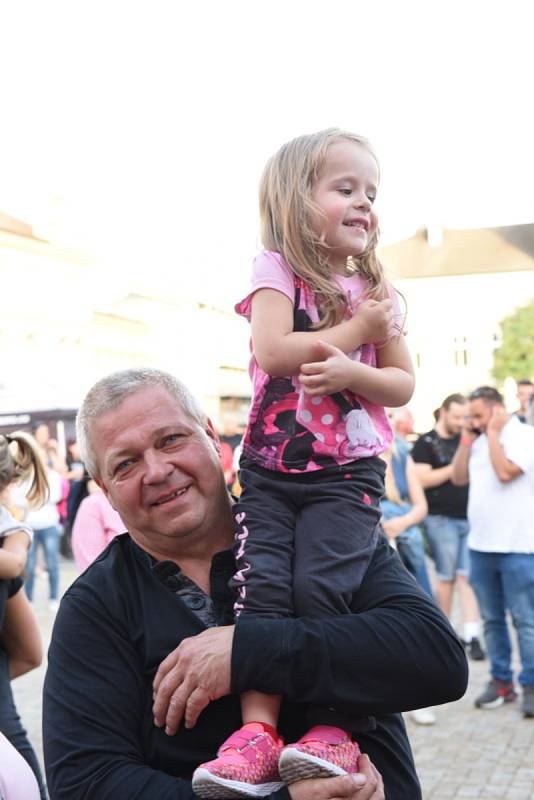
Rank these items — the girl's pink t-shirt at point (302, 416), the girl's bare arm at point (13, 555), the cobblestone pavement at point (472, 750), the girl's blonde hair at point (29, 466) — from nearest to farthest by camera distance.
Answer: the girl's pink t-shirt at point (302, 416), the girl's bare arm at point (13, 555), the girl's blonde hair at point (29, 466), the cobblestone pavement at point (472, 750)

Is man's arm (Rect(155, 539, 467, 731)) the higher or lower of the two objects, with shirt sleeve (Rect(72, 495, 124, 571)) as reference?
higher

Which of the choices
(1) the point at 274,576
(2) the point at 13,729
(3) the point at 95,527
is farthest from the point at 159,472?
(3) the point at 95,527

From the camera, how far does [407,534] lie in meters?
Result: 8.93

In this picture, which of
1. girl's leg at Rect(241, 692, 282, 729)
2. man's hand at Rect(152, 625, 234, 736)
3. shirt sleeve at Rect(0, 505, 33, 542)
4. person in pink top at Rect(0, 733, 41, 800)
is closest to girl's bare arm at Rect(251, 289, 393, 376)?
man's hand at Rect(152, 625, 234, 736)

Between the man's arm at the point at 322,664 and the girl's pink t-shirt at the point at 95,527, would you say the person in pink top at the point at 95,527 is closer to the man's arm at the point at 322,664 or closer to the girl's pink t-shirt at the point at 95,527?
the girl's pink t-shirt at the point at 95,527

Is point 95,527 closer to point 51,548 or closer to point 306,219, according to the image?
point 306,219

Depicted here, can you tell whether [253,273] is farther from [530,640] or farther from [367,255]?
[530,640]

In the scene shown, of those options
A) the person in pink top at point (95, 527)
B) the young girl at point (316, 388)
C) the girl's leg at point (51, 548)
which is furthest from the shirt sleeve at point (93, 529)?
the girl's leg at point (51, 548)

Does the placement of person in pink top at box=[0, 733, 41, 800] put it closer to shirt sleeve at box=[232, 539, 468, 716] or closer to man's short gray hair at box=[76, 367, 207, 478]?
man's short gray hair at box=[76, 367, 207, 478]

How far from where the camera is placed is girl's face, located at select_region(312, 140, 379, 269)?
262cm

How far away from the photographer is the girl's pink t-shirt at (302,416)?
8.33ft

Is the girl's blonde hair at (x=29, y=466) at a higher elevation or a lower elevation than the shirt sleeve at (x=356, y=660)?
higher

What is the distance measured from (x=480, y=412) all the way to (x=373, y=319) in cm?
593

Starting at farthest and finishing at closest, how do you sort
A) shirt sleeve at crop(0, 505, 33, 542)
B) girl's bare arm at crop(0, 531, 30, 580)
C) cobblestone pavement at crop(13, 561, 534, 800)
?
cobblestone pavement at crop(13, 561, 534, 800) < shirt sleeve at crop(0, 505, 33, 542) < girl's bare arm at crop(0, 531, 30, 580)
